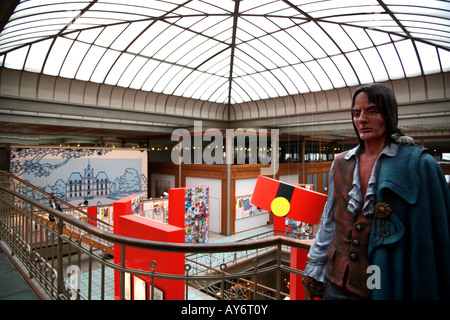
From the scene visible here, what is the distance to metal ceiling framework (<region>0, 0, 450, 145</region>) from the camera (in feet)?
35.4

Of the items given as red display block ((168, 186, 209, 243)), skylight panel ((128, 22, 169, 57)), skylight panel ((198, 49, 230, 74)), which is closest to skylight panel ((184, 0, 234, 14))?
skylight panel ((128, 22, 169, 57))

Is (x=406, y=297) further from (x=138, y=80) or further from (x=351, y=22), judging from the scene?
(x=138, y=80)

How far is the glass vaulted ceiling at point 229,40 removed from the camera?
1078 cm

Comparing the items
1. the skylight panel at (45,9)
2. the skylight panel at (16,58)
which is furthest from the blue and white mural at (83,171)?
the skylight panel at (45,9)

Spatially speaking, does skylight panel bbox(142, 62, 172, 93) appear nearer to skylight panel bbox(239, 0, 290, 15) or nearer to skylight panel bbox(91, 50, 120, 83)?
skylight panel bbox(91, 50, 120, 83)

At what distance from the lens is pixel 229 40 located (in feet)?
54.3

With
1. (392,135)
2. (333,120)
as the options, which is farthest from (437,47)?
(392,135)

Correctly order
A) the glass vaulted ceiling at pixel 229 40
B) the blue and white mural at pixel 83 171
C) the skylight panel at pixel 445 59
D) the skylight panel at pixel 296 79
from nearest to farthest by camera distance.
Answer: the glass vaulted ceiling at pixel 229 40 < the skylight panel at pixel 445 59 < the blue and white mural at pixel 83 171 < the skylight panel at pixel 296 79

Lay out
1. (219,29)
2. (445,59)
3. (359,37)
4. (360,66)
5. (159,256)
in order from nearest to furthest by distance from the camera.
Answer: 1. (159,256)
2. (445,59)
3. (359,37)
4. (360,66)
5. (219,29)

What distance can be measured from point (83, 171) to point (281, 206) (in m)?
13.6

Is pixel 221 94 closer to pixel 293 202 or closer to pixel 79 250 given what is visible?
pixel 293 202

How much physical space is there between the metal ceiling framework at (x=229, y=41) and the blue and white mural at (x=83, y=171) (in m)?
4.62

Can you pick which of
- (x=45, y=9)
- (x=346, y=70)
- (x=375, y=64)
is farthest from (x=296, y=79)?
(x=45, y=9)

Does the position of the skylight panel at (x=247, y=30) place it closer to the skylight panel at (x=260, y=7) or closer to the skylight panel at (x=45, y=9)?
the skylight panel at (x=260, y=7)
